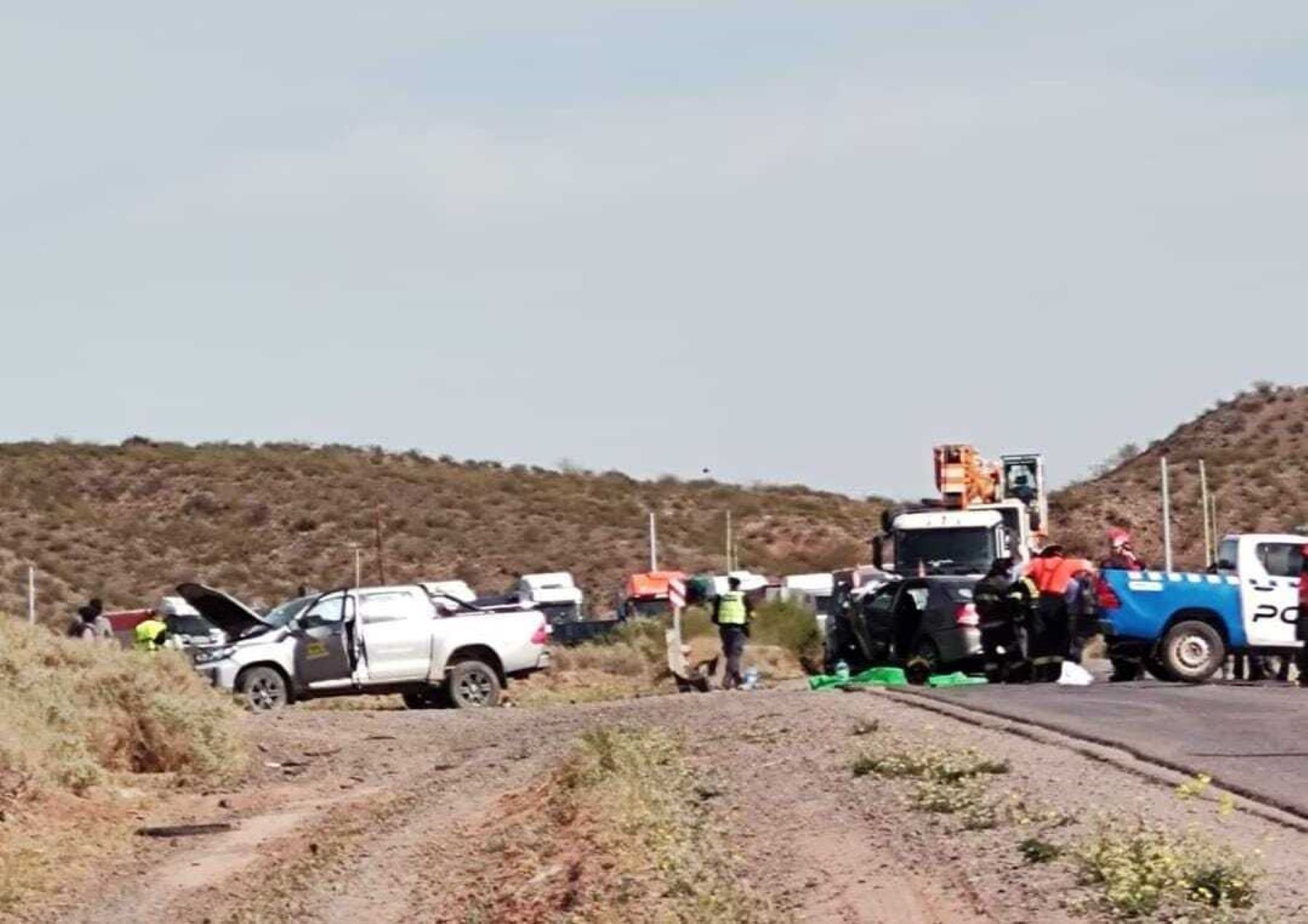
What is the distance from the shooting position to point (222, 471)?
91500 millimetres

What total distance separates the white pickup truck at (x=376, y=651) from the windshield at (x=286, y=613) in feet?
0.11

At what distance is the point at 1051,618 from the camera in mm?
28016

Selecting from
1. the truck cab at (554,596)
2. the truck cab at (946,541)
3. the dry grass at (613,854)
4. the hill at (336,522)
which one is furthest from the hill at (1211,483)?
the dry grass at (613,854)

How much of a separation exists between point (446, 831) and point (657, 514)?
76.1 meters

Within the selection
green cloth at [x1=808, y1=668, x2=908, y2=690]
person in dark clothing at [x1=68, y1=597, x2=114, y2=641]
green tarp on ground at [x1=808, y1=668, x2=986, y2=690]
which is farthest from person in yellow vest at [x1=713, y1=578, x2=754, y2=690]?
person in dark clothing at [x1=68, y1=597, x2=114, y2=641]

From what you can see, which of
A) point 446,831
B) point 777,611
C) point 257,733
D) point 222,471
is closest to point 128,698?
point 257,733

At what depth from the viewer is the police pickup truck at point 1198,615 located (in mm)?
27906

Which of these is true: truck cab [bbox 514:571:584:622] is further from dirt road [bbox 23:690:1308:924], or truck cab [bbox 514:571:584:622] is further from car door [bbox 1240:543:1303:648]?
dirt road [bbox 23:690:1308:924]

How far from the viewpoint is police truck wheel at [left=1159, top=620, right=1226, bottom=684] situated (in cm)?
2778

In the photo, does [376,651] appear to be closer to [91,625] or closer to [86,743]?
[91,625]

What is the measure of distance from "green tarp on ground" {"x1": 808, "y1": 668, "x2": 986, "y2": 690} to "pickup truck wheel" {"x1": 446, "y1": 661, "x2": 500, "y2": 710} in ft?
14.8

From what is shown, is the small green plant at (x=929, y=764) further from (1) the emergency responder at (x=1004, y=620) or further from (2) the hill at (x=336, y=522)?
(2) the hill at (x=336, y=522)

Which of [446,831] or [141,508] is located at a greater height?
[141,508]

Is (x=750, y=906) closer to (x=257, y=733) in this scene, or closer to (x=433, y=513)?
(x=257, y=733)
